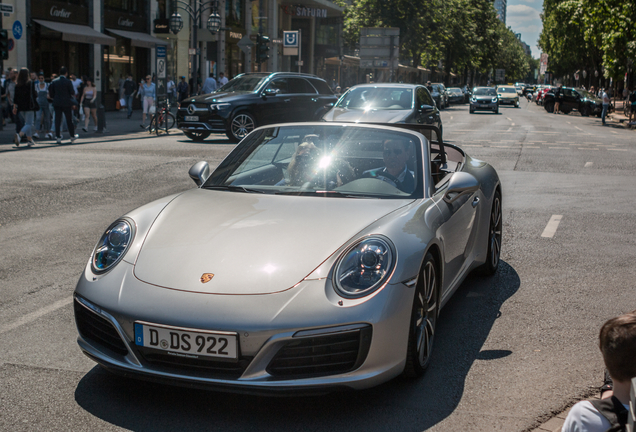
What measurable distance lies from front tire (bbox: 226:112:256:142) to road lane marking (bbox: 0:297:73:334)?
14.2 m

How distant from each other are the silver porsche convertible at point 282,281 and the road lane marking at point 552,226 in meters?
3.68

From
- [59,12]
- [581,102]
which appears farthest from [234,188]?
[581,102]

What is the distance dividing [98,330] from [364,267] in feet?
4.13

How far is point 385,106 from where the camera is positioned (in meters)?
16.1

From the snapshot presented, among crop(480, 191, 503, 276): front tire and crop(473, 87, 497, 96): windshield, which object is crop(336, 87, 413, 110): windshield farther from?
crop(473, 87, 497, 96): windshield

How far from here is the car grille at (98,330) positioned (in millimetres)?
3369

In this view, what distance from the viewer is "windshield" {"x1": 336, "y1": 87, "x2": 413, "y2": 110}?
16064 millimetres

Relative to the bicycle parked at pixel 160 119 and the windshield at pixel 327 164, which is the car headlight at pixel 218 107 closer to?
the bicycle parked at pixel 160 119

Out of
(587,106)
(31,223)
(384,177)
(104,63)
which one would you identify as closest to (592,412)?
(384,177)

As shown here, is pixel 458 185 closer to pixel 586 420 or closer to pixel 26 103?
pixel 586 420

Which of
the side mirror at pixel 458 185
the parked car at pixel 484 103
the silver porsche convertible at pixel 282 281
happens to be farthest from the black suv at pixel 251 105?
the parked car at pixel 484 103

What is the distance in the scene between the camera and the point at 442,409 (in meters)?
3.45

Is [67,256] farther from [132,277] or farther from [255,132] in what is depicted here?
[132,277]

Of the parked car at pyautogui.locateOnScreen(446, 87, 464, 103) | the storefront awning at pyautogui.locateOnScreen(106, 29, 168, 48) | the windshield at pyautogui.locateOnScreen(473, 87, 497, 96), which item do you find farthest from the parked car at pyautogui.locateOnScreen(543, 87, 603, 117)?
the storefront awning at pyautogui.locateOnScreen(106, 29, 168, 48)
